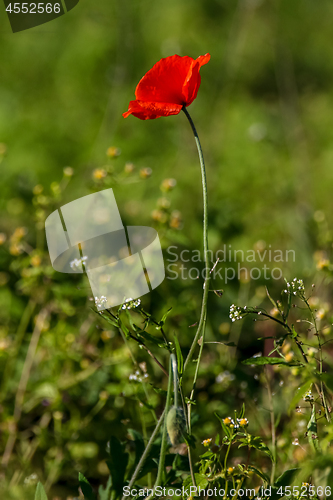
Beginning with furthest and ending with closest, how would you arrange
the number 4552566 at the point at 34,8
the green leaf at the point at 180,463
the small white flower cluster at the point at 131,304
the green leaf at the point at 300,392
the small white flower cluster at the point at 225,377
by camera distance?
the number 4552566 at the point at 34,8
the small white flower cluster at the point at 225,377
the green leaf at the point at 180,463
the small white flower cluster at the point at 131,304
the green leaf at the point at 300,392

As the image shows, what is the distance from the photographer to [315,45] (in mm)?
3186

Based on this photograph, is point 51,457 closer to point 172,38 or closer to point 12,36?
point 172,38

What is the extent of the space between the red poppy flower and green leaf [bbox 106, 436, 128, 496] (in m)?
0.61

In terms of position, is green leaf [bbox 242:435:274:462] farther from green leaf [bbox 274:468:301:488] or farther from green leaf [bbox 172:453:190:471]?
green leaf [bbox 172:453:190:471]

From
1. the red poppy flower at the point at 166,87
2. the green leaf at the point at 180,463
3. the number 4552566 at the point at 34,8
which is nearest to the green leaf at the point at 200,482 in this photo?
the green leaf at the point at 180,463

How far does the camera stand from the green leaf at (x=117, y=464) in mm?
822

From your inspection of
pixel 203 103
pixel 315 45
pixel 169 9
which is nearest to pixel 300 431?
pixel 203 103

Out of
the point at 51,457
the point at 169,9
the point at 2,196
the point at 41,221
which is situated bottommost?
the point at 51,457

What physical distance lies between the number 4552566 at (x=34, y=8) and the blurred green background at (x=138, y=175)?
1.43ft

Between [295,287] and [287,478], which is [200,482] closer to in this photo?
[287,478]

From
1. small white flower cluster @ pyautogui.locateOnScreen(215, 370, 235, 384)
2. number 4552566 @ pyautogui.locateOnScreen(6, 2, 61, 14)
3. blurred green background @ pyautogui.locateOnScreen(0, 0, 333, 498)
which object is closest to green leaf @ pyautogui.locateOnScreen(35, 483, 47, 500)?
blurred green background @ pyautogui.locateOnScreen(0, 0, 333, 498)

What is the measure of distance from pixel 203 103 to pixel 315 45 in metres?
1.06

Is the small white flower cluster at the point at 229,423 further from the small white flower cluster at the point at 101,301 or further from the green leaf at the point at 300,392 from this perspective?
the small white flower cluster at the point at 101,301

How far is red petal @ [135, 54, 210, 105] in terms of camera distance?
731 millimetres
